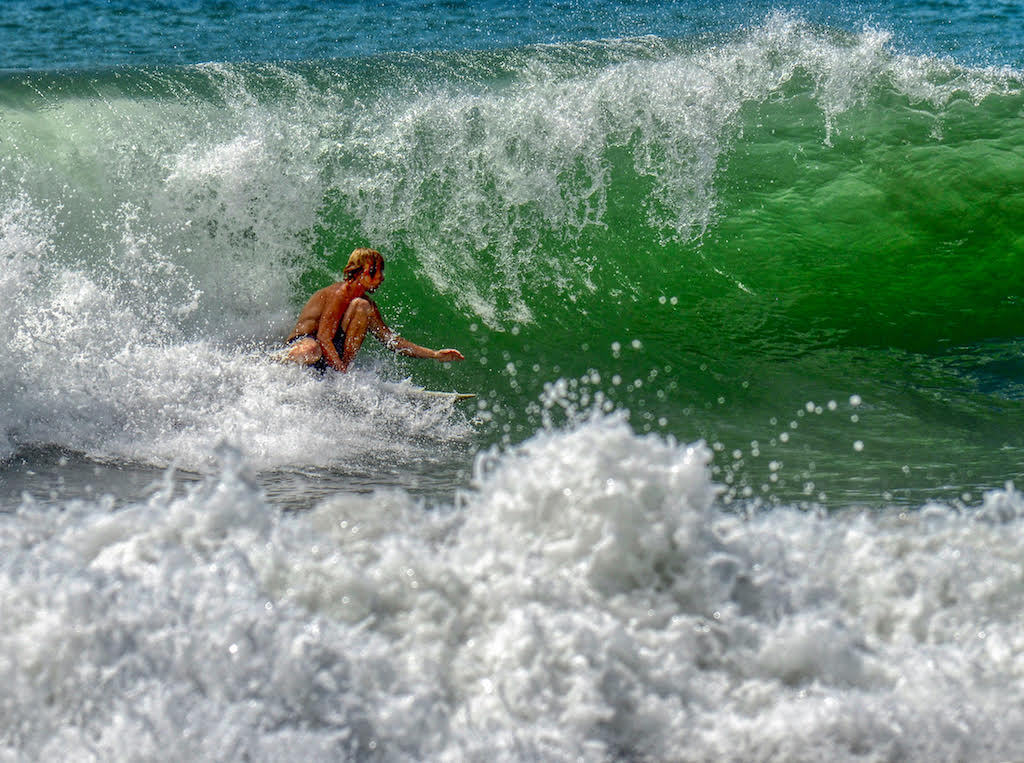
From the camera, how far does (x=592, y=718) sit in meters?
2.70

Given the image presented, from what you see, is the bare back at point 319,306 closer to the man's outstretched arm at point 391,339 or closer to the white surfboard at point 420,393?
the man's outstretched arm at point 391,339

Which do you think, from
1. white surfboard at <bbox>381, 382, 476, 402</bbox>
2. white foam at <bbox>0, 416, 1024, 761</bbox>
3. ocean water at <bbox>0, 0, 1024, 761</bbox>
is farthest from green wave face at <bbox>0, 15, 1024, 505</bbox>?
white foam at <bbox>0, 416, 1024, 761</bbox>

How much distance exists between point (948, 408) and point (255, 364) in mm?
3655

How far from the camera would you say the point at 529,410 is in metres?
5.83

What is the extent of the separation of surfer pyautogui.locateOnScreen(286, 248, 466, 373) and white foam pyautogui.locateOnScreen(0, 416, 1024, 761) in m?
2.25

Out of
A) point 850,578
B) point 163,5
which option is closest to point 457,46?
point 163,5

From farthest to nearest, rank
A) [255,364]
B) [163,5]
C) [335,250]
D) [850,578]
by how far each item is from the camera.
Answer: [163,5] < [335,250] < [255,364] < [850,578]

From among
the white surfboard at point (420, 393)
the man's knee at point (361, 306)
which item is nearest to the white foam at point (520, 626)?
the white surfboard at point (420, 393)

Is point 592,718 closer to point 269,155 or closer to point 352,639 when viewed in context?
point 352,639

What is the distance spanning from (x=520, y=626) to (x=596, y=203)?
5128mm

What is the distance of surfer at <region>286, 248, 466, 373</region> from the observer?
18.9ft

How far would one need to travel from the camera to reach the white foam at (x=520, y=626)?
260 cm

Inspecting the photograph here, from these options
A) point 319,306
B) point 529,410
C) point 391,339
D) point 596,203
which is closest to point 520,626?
point 529,410

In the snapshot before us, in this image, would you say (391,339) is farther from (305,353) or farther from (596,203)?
(596,203)
